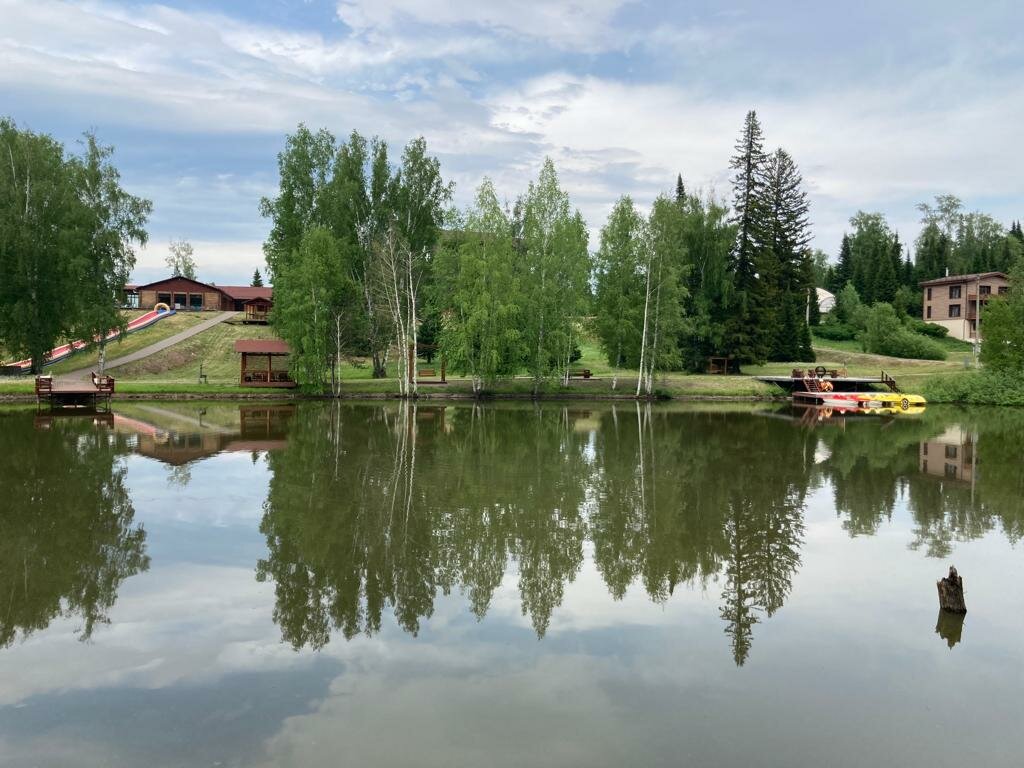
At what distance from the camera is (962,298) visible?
82.0m

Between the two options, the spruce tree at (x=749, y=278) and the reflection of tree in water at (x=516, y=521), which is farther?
the spruce tree at (x=749, y=278)

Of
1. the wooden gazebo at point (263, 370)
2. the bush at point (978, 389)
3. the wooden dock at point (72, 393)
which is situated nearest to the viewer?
the wooden dock at point (72, 393)

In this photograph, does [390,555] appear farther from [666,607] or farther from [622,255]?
[622,255]

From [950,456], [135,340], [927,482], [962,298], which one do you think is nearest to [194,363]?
[135,340]

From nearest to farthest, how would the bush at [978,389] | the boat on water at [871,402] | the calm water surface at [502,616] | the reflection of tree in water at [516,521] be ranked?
the calm water surface at [502,616] → the reflection of tree in water at [516,521] → the boat on water at [871,402] → the bush at [978,389]

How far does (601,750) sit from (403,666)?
269cm

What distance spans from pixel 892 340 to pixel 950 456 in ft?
162

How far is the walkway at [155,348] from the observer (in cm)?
5284

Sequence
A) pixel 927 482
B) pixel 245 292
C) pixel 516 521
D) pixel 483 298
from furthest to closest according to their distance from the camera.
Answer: pixel 245 292 < pixel 483 298 < pixel 927 482 < pixel 516 521

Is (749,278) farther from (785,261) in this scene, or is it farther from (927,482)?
(927,482)

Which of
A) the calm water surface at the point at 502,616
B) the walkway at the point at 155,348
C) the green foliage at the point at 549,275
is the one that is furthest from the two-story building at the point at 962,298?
the walkway at the point at 155,348

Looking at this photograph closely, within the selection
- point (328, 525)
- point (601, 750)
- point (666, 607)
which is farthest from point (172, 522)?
point (601, 750)

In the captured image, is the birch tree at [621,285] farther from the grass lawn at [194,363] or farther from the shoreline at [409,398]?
the grass lawn at [194,363]

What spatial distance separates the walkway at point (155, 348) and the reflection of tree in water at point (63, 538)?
3267 centimetres
